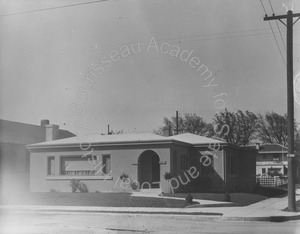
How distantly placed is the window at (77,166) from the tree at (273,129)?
59.3m

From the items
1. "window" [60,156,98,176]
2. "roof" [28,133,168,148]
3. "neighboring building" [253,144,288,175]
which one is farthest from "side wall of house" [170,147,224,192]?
"neighboring building" [253,144,288,175]

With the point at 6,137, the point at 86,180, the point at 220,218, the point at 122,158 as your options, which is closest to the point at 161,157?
the point at 122,158

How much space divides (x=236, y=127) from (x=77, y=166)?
5522 cm

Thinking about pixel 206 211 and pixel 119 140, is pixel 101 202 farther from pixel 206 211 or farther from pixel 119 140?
pixel 119 140

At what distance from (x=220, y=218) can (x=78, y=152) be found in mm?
15783

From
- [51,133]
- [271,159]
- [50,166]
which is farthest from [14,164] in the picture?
[271,159]

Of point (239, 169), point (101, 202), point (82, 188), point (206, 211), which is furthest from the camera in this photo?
point (239, 169)

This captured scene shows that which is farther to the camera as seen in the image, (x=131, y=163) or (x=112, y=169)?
(x=112, y=169)

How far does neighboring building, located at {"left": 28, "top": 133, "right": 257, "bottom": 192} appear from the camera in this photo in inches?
1158

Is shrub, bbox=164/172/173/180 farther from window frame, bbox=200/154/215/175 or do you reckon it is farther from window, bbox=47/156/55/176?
window, bbox=47/156/55/176

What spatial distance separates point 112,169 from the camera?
98.9 feet

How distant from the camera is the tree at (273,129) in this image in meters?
84.0

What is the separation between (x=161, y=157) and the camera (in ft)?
94.8

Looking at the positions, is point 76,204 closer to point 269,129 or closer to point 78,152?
point 78,152
